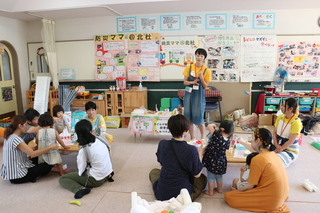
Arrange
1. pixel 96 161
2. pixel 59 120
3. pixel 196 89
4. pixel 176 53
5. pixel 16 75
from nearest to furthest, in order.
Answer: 1. pixel 96 161
2. pixel 59 120
3. pixel 196 89
4. pixel 176 53
5. pixel 16 75

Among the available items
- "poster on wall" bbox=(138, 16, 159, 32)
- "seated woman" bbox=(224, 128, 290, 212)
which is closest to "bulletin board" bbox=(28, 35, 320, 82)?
"poster on wall" bbox=(138, 16, 159, 32)

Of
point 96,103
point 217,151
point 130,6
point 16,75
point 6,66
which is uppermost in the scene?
point 130,6

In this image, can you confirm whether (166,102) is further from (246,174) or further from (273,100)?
(246,174)

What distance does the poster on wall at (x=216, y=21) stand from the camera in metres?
5.53

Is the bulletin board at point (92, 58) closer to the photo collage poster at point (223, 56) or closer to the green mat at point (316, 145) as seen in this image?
the photo collage poster at point (223, 56)

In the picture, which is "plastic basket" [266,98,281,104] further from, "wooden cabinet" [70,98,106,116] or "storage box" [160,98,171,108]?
"wooden cabinet" [70,98,106,116]

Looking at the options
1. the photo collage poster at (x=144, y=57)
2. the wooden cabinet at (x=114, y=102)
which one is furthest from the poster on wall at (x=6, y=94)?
the photo collage poster at (x=144, y=57)

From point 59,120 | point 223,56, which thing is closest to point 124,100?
Result: point 59,120

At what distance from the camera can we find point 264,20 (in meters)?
5.45

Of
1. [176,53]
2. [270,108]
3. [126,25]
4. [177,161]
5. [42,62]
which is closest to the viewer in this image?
[177,161]

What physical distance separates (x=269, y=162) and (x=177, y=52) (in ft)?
13.1

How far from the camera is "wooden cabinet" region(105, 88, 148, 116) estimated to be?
18.9 ft

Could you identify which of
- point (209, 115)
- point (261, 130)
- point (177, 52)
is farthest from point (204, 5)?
point (261, 130)

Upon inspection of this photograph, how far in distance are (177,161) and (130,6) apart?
3808 mm
